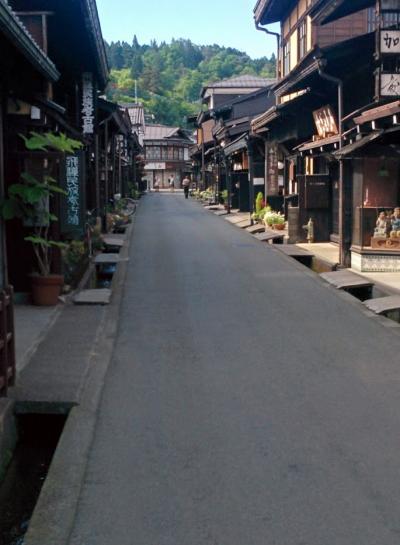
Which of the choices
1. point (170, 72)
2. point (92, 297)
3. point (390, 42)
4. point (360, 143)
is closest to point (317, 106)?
point (360, 143)

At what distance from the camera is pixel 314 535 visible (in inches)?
173

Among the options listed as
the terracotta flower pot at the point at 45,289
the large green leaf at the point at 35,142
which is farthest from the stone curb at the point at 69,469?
the large green leaf at the point at 35,142

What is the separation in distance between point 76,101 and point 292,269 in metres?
8.20

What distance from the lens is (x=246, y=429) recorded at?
6457 mm

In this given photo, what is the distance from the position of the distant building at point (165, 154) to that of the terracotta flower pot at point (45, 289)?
8725 centimetres

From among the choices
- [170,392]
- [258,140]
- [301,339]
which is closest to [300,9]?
[258,140]

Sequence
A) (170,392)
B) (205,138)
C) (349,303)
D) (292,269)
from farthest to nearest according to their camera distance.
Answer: (205,138) → (292,269) → (349,303) → (170,392)

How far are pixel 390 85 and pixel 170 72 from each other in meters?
180

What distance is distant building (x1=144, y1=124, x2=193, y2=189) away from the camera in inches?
3915

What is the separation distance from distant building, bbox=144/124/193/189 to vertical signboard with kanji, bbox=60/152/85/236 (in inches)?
3343

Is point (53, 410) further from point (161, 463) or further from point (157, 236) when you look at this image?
point (157, 236)

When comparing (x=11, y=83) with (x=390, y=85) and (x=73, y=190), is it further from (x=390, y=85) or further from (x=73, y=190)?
(x=390, y=85)

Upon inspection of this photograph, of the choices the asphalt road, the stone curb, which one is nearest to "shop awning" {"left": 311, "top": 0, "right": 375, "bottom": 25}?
the asphalt road

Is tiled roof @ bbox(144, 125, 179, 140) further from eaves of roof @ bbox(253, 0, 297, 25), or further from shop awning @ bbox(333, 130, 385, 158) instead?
shop awning @ bbox(333, 130, 385, 158)
